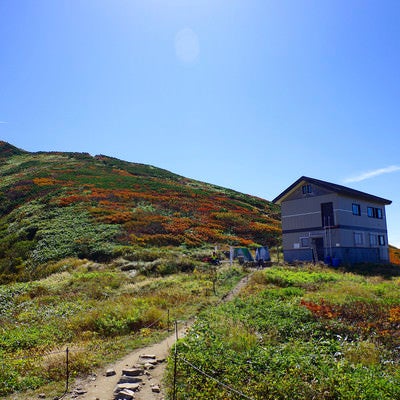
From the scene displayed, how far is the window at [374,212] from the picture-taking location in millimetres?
38656

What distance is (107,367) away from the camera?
10883mm

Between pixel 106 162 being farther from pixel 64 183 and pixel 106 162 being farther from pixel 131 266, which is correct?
pixel 131 266

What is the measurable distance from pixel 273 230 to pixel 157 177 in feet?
96.3

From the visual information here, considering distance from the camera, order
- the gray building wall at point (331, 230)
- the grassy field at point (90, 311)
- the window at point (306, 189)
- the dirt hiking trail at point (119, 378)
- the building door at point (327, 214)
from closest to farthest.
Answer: the dirt hiking trail at point (119, 378) → the grassy field at point (90, 311) → the gray building wall at point (331, 230) → the building door at point (327, 214) → the window at point (306, 189)

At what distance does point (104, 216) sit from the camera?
42.3 m

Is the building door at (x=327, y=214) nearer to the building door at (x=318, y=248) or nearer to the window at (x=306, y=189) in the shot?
the building door at (x=318, y=248)

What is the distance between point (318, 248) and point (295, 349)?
85.9ft

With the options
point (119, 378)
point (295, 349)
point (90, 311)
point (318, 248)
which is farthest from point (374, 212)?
point (119, 378)

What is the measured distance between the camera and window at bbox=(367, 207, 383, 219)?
38.7 meters

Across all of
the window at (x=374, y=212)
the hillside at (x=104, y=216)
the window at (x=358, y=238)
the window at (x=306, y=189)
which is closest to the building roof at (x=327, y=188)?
the window at (x=306, y=189)

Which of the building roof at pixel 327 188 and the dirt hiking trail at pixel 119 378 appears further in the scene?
the building roof at pixel 327 188

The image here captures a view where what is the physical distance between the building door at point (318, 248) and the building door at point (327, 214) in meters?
1.62

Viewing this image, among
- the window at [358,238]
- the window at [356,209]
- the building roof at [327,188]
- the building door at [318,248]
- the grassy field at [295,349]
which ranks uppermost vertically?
the building roof at [327,188]

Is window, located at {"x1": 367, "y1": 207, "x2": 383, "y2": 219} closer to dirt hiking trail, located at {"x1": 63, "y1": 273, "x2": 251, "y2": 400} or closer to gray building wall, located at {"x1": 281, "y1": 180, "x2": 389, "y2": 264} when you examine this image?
gray building wall, located at {"x1": 281, "y1": 180, "x2": 389, "y2": 264}
